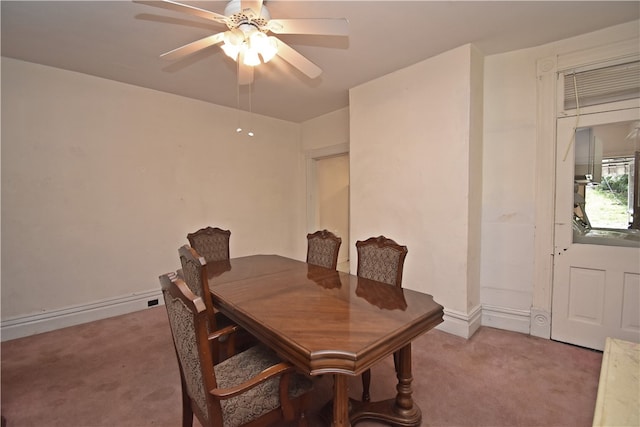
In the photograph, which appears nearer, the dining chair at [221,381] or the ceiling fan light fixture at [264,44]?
the dining chair at [221,381]

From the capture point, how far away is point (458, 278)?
2.62 meters

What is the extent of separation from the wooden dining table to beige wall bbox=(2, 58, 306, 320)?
6.04 ft

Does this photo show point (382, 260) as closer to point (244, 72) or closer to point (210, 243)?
point (210, 243)

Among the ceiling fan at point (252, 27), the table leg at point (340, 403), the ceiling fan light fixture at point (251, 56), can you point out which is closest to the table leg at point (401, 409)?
the table leg at point (340, 403)

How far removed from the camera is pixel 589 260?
2.39 m

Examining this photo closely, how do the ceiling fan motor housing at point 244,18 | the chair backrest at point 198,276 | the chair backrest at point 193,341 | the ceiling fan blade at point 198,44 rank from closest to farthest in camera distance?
the chair backrest at point 193,341 < the chair backrest at point 198,276 < the ceiling fan motor housing at point 244,18 < the ceiling fan blade at point 198,44

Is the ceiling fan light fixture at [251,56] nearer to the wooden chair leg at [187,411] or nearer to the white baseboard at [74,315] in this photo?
the wooden chair leg at [187,411]

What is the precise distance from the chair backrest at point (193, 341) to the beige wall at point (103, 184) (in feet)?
8.41

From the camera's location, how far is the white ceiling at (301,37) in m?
1.98

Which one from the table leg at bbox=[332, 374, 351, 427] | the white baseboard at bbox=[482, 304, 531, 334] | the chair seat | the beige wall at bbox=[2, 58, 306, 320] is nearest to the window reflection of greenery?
the white baseboard at bbox=[482, 304, 531, 334]

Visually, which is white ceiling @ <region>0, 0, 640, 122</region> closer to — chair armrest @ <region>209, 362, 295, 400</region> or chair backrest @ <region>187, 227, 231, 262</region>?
chair backrest @ <region>187, 227, 231, 262</region>

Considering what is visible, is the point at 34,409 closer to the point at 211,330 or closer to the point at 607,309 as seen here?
the point at 211,330

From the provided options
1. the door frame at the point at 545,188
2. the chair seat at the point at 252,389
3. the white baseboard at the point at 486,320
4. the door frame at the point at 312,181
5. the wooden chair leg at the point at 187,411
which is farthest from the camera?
the door frame at the point at 312,181

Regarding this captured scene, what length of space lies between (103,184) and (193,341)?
2.91 m
